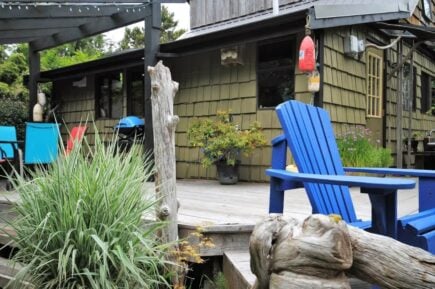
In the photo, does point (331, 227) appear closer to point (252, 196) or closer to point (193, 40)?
point (252, 196)

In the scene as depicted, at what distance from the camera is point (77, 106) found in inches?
354

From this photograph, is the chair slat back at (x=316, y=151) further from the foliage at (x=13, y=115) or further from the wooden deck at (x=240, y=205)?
the foliage at (x=13, y=115)

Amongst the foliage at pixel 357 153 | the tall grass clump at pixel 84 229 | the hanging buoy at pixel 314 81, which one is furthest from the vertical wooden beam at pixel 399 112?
the tall grass clump at pixel 84 229

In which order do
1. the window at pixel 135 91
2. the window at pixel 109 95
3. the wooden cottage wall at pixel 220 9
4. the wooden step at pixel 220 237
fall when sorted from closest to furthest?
the wooden step at pixel 220 237 → the window at pixel 135 91 → the window at pixel 109 95 → the wooden cottage wall at pixel 220 9

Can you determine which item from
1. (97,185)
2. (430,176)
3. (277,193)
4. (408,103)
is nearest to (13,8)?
(97,185)

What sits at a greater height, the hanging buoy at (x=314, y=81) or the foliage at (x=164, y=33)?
the foliage at (x=164, y=33)

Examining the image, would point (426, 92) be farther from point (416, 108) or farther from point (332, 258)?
point (332, 258)

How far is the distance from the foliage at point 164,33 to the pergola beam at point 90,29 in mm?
15115

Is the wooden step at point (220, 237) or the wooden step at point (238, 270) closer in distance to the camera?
the wooden step at point (238, 270)

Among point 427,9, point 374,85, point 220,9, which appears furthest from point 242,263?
point 427,9

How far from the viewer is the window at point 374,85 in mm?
6645

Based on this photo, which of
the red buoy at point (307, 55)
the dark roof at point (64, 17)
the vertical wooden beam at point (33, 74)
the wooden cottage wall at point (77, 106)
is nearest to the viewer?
the red buoy at point (307, 55)

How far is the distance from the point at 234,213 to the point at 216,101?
3.64 metres

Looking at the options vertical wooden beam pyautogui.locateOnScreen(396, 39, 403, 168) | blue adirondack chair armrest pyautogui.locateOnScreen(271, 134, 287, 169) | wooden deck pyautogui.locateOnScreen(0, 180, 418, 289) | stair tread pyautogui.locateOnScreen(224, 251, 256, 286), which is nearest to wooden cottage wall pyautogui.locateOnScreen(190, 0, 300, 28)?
vertical wooden beam pyautogui.locateOnScreen(396, 39, 403, 168)
